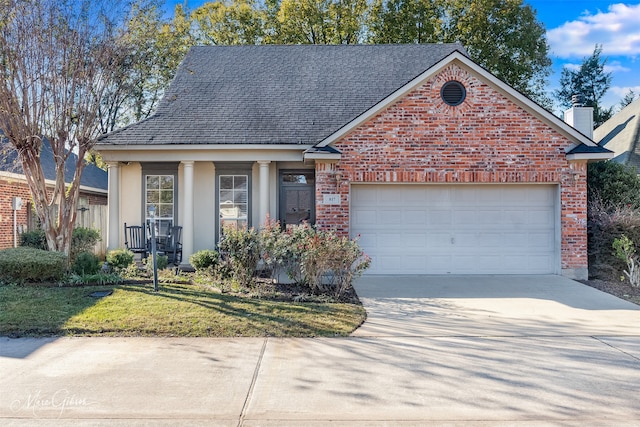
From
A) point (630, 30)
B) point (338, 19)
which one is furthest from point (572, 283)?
point (338, 19)

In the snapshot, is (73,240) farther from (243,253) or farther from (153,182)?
(243,253)

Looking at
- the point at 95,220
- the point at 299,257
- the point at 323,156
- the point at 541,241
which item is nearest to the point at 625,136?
the point at 541,241

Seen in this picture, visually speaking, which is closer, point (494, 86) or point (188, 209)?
point (494, 86)

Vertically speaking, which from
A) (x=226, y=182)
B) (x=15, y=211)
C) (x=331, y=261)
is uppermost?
(x=226, y=182)

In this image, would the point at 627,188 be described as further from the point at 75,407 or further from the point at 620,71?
the point at 620,71

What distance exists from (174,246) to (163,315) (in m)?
4.59

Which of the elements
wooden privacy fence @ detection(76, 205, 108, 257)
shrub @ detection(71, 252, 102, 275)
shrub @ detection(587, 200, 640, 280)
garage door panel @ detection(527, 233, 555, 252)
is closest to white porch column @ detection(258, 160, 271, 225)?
shrub @ detection(71, 252, 102, 275)

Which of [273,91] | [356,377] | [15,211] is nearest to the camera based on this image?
[356,377]

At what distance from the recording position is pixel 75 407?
399 cm

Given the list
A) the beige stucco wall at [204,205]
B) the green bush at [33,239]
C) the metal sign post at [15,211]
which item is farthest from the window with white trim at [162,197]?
the metal sign post at [15,211]

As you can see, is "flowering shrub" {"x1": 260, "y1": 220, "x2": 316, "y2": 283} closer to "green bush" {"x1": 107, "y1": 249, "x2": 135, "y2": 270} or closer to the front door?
the front door

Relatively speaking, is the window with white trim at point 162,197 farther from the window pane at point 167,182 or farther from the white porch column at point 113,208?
the white porch column at point 113,208

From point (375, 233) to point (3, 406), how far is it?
26.2 ft

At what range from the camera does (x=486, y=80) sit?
10344mm
